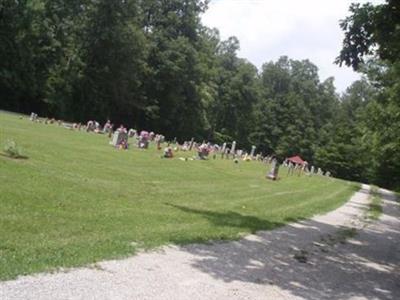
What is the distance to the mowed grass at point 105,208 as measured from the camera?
8961mm

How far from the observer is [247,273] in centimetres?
988

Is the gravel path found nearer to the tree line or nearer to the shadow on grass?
the shadow on grass

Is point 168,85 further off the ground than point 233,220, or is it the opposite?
A: point 168,85

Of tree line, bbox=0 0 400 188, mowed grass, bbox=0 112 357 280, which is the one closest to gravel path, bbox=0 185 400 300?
mowed grass, bbox=0 112 357 280

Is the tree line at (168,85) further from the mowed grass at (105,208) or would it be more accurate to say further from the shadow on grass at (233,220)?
the shadow on grass at (233,220)

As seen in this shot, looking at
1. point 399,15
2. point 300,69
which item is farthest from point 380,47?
point 300,69

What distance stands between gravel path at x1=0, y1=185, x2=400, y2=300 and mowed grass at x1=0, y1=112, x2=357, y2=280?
0.43 meters

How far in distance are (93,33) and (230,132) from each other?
38.6 m

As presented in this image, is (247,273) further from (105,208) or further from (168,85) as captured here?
(168,85)

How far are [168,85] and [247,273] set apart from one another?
2645 inches

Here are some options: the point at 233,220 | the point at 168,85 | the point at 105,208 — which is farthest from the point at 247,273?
the point at 168,85

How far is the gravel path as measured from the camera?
734 centimetres

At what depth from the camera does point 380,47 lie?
15.6 metres

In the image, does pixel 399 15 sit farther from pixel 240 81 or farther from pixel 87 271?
pixel 240 81
